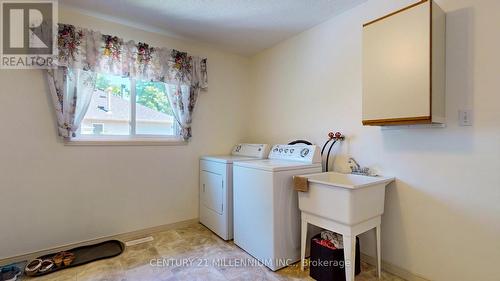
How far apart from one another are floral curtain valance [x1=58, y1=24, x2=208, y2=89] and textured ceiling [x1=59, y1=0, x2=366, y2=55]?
0.81ft

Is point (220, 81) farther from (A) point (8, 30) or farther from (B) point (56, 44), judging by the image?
(A) point (8, 30)

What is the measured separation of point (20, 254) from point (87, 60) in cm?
186

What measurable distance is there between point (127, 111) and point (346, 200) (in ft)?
7.92

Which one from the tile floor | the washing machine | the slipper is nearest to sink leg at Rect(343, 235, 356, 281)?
the tile floor

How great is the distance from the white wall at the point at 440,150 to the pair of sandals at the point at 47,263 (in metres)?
2.63

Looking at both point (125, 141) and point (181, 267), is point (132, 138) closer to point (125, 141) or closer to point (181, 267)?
point (125, 141)

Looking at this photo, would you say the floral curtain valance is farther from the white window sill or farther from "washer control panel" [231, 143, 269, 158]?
"washer control panel" [231, 143, 269, 158]

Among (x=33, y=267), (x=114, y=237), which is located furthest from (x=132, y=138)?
(x=33, y=267)

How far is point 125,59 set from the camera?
2564 millimetres

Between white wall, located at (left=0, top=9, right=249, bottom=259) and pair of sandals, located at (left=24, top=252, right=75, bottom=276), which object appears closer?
pair of sandals, located at (left=24, top=252, right=75, bottom=276)

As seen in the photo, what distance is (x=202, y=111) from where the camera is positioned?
3.19 meters

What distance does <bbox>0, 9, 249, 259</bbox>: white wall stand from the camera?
2.11m

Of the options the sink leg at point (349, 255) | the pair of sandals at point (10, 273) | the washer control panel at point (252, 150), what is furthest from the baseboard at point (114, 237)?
the sink leg at point (349, 255)

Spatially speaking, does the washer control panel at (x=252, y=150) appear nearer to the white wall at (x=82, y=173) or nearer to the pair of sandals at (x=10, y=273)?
the white wall at (x=82, y=173)
